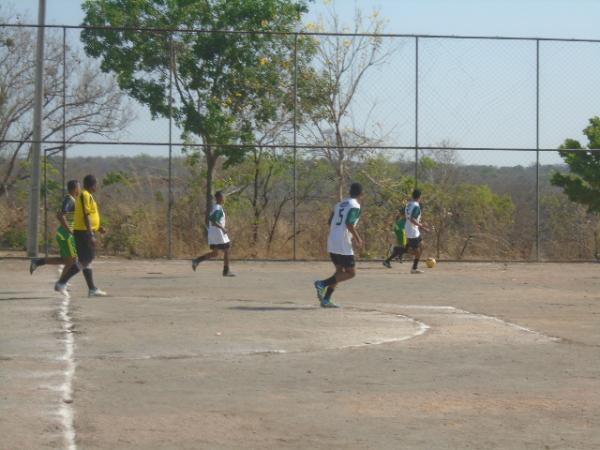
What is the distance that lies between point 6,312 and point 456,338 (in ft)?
18.7

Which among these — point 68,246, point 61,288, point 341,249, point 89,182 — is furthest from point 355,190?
point 61,288

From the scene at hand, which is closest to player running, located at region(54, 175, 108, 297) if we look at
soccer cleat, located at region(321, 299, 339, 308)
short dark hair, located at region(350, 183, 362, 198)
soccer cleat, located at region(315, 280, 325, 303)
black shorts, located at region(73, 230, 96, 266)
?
black shorts, located at region(73, 230, 96, 266)

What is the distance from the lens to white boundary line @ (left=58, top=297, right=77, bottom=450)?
7.07 meters

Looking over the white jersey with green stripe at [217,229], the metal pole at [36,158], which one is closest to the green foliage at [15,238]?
the metal pole at [36,158]

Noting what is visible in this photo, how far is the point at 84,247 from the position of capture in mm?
16219

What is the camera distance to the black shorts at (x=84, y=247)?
638 inches

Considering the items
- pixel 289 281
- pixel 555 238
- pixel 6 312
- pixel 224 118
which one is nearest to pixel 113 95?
pixel 224 118

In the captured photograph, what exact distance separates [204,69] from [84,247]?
12.0 m

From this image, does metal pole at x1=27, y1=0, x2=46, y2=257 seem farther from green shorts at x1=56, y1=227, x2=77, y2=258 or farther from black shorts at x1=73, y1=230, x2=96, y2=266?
black shorts at x1=73, y1=230, x2=96, y2=266

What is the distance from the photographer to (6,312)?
14.0m

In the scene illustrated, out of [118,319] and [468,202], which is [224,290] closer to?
[118,319]

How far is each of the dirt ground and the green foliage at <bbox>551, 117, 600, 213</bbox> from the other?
11731 mm

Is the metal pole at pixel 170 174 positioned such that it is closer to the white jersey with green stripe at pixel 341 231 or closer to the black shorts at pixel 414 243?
the black shorts at pixel 414 243

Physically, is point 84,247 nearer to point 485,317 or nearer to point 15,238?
point 485,317
